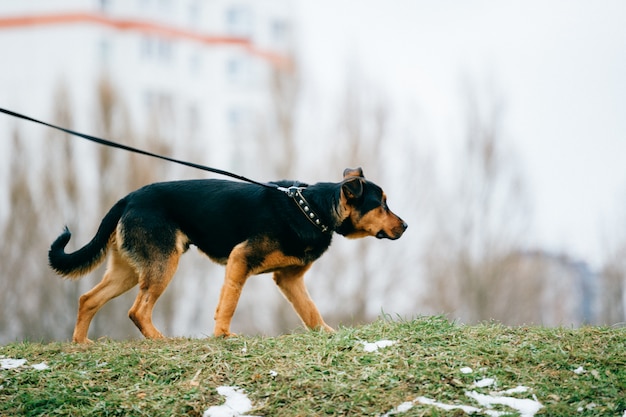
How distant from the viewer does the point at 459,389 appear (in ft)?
17.4

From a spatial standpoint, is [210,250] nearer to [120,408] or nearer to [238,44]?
[120,408]

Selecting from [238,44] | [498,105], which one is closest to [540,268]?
[498,105]

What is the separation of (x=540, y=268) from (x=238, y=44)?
31.4 metres

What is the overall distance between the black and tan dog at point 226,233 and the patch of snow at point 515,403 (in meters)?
2.60

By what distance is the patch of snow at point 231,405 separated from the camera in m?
5.13

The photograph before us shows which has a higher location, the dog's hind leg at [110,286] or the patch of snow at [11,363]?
the dog's hind leg at [110,286]

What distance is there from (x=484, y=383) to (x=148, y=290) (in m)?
3.62

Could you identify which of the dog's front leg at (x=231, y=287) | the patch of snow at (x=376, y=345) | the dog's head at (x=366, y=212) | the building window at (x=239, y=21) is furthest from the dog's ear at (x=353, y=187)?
the building window at (x=239, y=21)

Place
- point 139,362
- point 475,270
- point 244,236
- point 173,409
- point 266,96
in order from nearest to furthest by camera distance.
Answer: point 173,409, point 139,362, point 244,236, point 475,270, point 266,96

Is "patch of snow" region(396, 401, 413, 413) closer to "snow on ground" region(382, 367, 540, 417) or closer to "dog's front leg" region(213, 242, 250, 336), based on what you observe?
"snow on ground" region(382, 367, 540, 417)

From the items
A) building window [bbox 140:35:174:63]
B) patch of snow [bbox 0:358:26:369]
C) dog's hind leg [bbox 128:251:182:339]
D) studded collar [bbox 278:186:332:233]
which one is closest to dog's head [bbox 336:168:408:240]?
studded collar [bbox 278:186:332:233]

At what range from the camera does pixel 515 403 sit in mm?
5039

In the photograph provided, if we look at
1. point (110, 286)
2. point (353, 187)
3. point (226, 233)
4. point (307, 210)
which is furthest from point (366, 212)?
point (110, 286)

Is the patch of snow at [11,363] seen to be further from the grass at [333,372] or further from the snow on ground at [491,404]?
the snow on ground at [491,404]
